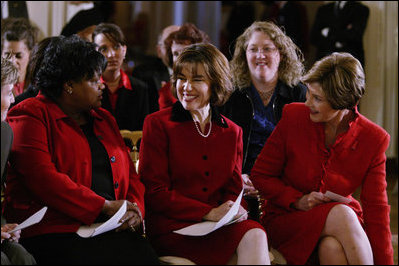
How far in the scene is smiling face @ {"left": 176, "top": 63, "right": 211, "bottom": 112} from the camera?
90.3 inches

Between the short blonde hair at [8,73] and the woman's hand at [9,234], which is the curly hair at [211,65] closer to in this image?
the short blonde hair at [8,73]

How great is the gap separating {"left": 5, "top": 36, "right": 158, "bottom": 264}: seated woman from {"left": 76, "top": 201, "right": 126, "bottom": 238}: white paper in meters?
0.02

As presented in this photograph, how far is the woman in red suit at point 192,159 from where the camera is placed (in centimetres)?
218

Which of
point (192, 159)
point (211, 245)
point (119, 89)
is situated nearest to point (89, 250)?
point (211, 245)

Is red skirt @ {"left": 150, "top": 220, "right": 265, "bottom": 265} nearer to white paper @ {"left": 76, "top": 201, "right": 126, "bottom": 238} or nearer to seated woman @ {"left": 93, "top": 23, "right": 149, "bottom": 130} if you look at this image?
white paper @ {"left": 76, "top": 201, "right": 126, "bottom": 238}

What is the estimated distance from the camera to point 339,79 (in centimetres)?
220

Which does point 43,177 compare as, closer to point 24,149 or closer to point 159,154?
point 24,149

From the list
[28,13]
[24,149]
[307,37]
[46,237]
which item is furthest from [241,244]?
[307,37]

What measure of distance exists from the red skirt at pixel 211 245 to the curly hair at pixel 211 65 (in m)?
0.53

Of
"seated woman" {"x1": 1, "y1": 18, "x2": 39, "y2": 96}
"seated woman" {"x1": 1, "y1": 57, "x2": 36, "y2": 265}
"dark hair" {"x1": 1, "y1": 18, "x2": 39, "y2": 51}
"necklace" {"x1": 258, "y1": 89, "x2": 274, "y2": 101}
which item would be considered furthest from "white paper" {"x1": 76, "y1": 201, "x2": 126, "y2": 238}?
"dark hair" {"x1": 1, "y1": 18, "x2": 39, "y2": 51}

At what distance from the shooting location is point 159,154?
7.39ft

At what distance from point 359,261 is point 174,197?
2.21ft

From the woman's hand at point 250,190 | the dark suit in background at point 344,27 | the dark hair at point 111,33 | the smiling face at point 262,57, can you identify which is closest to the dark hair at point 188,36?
the dark hair at point 111,33

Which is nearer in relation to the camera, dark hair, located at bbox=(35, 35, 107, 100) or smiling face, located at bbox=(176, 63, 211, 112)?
dark hair, located at bbox=(35, 35, 107, 100)
